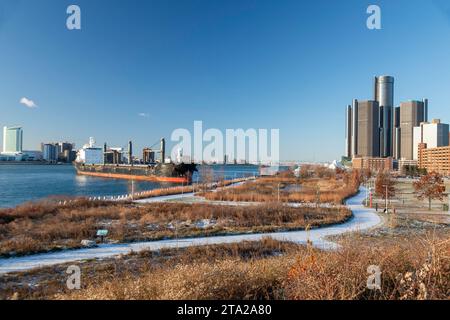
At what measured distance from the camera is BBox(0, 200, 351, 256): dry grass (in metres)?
12.1

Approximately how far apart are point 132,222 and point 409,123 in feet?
719

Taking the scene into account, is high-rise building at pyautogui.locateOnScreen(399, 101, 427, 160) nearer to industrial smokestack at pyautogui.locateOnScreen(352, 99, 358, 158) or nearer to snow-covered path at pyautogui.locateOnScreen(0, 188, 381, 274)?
industrial smokestack at pyautogui.locateOnScreen(352, 99, 358, 158)

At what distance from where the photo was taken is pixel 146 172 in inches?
3009

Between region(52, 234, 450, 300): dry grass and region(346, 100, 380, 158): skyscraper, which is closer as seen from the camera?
region(52, 234, 450, 300): dry grass

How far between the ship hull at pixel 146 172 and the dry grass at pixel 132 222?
33.3m

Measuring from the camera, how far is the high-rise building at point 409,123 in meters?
184

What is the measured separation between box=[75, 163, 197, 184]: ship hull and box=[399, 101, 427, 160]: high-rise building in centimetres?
16907

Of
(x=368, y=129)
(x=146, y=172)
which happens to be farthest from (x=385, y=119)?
(x=146, y=172)

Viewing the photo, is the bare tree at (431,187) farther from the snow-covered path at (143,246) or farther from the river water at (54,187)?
the river water at (54,187)

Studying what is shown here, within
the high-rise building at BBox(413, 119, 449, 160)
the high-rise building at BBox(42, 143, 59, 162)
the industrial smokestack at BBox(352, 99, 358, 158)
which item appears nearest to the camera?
the high-rise building at BBox(413, 119, 449, 160)

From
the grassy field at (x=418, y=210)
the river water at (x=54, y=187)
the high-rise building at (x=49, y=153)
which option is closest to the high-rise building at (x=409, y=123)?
the river water at (x=54, y=187)

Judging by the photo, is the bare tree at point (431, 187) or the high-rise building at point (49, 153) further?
the high-rise building at point (49, 153)

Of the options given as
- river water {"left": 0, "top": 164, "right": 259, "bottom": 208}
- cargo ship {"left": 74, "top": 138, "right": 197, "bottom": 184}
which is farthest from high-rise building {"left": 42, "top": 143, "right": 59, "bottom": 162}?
river water {"left": 0, "top": 164, "right": 259, "bottom": 208}
